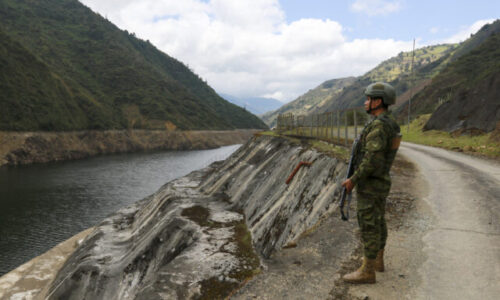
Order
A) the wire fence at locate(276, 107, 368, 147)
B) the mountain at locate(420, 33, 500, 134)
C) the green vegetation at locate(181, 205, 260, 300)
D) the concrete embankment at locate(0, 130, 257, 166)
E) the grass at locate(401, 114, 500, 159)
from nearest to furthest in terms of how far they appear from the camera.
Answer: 1. the green vegetation at locate(181, 205, 260, 300)
2. the wire fence at locate(276, 107, 368, 147)
3. the grass at locate(401, 114, 500, 159)
4. the mountain at locate(420, 33, 500, 134)
5. the concrete embankment at locate(0, 130, 257, 166)

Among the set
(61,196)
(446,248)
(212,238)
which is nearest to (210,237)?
(212,238)

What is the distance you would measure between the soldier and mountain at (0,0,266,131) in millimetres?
79288

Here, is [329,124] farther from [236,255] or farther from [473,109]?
[473,109]

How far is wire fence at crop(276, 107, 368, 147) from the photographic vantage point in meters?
17.1

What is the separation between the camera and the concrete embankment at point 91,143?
204 ft

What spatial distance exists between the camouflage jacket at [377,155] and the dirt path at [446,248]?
1496 millimetres

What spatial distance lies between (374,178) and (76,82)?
124184mm

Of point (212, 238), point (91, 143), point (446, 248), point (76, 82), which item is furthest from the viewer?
point (76, 82)

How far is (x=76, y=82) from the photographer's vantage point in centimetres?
10725

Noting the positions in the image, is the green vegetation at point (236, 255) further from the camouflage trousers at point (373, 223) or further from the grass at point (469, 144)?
the grass at point (469, 144)

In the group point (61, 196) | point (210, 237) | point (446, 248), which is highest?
point (446, 248)

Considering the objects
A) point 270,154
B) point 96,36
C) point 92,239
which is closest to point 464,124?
point 270,154

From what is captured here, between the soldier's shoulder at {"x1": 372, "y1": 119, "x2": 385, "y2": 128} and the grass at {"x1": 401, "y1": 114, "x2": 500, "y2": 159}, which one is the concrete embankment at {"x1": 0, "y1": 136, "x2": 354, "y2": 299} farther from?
the grass at {"x1": 401, "y1": 114, "x2": 500, "y2": 159}

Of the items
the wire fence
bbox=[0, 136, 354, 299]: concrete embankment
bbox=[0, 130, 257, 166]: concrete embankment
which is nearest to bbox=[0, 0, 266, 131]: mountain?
bbox=[0, 130, 257, 166]: concrete embankment
